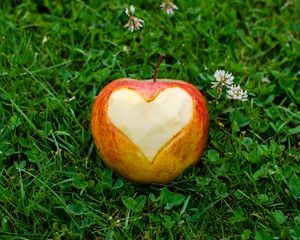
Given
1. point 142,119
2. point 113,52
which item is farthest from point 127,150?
point 113,52

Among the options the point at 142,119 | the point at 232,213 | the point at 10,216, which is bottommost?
the point at 10,216

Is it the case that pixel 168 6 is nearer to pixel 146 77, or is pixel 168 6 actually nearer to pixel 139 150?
pixel 146 77

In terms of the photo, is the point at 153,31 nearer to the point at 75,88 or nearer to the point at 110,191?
the point at 75,88

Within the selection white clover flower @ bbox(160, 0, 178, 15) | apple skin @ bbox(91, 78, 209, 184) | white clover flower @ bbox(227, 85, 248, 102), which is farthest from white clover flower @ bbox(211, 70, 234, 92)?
white clover flower @ bbox(160, 0, 178, 15)

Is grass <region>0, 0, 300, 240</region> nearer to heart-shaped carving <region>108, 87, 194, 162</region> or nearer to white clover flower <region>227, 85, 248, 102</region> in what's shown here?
white clover flower <region>227, 85, 248, 102</region>

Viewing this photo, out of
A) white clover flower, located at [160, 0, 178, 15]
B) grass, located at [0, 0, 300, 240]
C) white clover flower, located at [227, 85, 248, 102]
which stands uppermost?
white clover flower, located at [160, 0, 178, 15]

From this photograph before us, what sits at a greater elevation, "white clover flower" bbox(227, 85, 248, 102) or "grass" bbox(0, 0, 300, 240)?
"white clover flower" bbox(227, 85, 248, 102)
